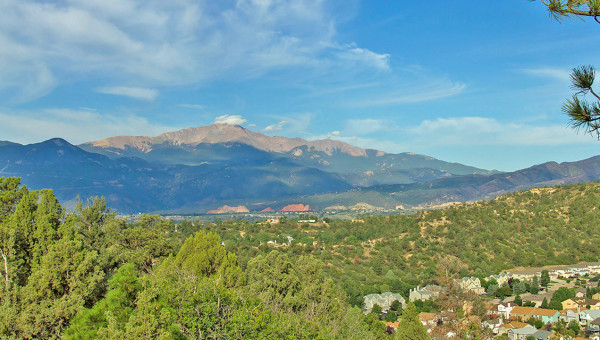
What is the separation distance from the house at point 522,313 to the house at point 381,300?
898 cm

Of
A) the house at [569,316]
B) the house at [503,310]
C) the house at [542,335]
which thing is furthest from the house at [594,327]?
the house at [503,310]

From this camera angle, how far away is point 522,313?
3522cm

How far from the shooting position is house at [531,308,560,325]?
33897mm

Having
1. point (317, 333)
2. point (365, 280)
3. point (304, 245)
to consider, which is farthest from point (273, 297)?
point (304, 245)

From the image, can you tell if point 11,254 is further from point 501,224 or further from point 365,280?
point 501,224

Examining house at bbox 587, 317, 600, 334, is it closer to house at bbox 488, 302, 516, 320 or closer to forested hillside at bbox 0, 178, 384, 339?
house at bbox 488, 302, 516, 320

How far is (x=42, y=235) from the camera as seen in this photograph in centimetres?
1321

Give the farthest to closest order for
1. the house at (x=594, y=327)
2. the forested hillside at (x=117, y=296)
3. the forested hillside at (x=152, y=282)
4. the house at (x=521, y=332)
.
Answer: the house at (x=594, y=327) < the house at (x=521, y=332) < the forested hillside at (x=152, y=282) < the forested hillside at (x=117, y=296)

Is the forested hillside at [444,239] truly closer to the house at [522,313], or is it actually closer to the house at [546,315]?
the house at [522,313]

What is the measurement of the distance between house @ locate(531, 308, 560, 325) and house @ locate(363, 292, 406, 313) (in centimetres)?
1062

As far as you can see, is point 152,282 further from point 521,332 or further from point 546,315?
point 546,315

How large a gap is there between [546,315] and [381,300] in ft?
43.7

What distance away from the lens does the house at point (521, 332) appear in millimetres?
29866

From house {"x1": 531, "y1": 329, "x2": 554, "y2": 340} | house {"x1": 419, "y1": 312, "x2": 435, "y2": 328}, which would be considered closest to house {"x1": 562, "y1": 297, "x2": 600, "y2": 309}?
house {"x1": 531, "y1": 329, "x2": 554, "y2": 340}
